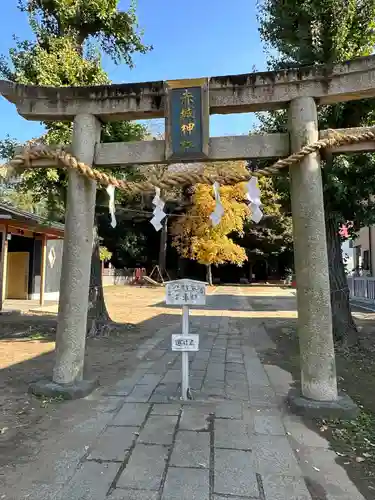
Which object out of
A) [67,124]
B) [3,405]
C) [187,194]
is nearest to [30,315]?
[67,124]

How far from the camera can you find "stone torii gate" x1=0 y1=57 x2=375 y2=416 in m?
4.21

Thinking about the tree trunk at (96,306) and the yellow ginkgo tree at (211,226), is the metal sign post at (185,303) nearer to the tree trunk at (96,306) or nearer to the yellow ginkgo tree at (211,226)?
the tree trunk at (96,306)

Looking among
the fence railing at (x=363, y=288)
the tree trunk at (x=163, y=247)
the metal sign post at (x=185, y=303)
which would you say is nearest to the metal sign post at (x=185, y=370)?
the metal sign post at (x=185, y=303)

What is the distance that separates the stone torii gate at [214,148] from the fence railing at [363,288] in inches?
490

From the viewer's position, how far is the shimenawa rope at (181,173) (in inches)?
167

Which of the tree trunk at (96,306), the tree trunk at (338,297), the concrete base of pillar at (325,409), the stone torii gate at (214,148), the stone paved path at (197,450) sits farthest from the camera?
the tree trunk at (96,306)

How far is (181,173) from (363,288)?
580 inches

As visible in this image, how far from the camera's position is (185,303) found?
4.49 metres

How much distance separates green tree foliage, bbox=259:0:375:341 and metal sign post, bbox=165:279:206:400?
12.5 feet

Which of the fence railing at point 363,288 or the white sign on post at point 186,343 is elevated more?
the fence railing at point 363,288

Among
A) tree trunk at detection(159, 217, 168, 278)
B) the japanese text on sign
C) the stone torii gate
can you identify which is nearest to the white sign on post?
the japanese text on sign

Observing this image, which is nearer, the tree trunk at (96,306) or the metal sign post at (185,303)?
the metal sign post at (185,303)

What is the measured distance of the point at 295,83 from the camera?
4418 millimetres

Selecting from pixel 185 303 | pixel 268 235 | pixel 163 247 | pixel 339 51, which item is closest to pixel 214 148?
pixel 185 303
